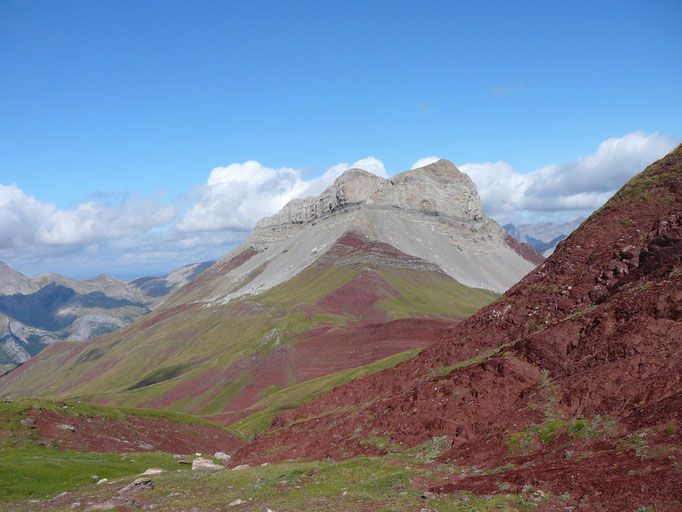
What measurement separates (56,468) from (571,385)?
45309mm

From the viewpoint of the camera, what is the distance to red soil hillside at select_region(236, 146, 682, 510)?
21484mm

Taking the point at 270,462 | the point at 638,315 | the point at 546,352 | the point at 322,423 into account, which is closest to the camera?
the point at 638,315

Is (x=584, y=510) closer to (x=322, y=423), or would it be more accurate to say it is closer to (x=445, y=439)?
(x=445, y=439)

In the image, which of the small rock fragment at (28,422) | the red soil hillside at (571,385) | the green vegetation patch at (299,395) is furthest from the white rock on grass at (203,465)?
the green vegetation patch at (299,395)

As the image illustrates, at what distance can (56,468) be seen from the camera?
4488 cm

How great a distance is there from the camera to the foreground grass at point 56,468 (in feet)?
124

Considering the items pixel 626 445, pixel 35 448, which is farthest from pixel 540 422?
pixel 35 448

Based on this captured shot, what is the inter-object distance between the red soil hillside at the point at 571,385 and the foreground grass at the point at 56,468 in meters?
12.4

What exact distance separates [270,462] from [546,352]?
27157 millimetres

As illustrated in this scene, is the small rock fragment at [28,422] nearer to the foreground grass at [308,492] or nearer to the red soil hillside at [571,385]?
the foreground grass at [308,492]

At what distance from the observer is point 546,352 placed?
35.3 metres

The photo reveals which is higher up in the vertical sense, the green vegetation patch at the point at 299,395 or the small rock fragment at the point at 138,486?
the small rock fragment at the point at 138,486

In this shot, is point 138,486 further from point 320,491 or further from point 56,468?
point 56,468

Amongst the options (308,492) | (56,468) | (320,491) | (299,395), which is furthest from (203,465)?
(299,395)
